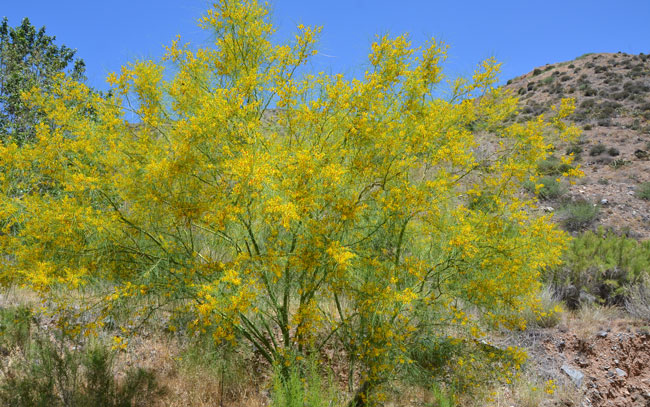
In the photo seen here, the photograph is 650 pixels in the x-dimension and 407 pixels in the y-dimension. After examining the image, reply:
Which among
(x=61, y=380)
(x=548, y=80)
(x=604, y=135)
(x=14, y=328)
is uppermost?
(x=548, y=80)

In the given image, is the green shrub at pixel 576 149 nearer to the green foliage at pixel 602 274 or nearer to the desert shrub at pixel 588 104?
the desert shrub at pixel 588 104

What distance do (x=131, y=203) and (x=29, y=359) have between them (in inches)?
91.4

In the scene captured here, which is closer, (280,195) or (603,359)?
(280,195)

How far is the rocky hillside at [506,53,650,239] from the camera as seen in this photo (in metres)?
16.1

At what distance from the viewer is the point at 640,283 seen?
29.3 feet

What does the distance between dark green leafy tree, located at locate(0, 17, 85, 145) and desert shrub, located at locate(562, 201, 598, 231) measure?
561 inches

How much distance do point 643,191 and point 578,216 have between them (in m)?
3.94

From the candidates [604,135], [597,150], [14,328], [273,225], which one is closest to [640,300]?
[273,225]

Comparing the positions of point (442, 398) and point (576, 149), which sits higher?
point (576, 149)

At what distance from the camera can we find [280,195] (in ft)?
13.4

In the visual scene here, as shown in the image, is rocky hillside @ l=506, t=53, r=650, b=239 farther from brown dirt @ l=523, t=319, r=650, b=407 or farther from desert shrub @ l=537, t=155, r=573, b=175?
brown dirt @ l=523, t=319, r=650, b=407

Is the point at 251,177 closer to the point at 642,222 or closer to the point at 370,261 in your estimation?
the point at 370,261

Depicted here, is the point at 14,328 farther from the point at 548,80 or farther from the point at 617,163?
the point at 548,80

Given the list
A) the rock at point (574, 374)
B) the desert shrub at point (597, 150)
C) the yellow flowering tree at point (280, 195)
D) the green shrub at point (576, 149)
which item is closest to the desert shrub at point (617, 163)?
the desert shrub at point (597, 150)
